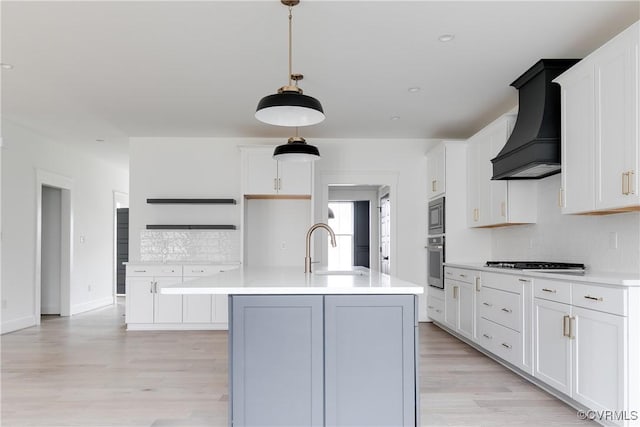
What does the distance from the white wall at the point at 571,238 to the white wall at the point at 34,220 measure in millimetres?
5777

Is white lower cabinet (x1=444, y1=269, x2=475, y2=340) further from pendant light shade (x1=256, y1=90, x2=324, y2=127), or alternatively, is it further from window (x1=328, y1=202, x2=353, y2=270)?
window (x1=328, y1=202, x2=353, y2=270)

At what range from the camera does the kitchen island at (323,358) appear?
2.43 m

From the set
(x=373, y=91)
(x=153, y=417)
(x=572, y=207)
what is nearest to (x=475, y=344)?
(x=572, y=207)

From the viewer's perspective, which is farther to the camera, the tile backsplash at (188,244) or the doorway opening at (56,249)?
the doorway opening at (56,249)

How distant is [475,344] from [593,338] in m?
2.02

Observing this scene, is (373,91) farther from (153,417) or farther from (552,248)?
(153,417)

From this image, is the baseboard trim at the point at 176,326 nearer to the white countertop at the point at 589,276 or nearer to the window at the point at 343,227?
the white countertop at the point at 589,276

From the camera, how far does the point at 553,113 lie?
3750mm

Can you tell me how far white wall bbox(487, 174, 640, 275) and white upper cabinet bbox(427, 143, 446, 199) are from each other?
0.93m

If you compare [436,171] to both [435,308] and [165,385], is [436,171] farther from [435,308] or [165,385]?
[165,385]

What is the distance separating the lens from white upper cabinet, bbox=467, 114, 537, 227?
465cm

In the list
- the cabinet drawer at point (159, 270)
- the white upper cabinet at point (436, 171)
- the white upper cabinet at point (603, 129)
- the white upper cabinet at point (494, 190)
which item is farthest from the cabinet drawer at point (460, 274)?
the cabinet drawer at point (159, 270)

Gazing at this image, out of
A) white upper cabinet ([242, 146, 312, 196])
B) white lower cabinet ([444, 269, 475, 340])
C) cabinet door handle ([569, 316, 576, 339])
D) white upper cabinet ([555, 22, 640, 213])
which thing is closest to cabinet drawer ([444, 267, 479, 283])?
white lower cabinet ([444, 269, 475, 340])

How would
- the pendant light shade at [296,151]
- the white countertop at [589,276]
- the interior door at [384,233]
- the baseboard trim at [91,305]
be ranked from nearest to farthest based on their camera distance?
the white countertop at [589,276]
the pendant light shade at [296,151]
the baseboard trim at [91,305]
the interior door at [384,233]
